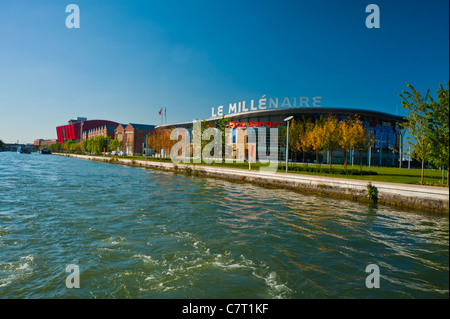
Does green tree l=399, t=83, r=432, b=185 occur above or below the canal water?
above

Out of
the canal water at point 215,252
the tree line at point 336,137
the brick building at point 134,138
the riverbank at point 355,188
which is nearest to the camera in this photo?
the canal water at point 215,252

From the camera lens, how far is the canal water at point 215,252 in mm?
6734

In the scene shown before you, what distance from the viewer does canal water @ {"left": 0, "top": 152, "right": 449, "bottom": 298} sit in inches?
265

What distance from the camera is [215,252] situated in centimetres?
909

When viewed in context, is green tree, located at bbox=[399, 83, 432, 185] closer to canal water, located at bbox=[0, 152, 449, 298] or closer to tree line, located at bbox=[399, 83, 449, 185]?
tree line, located at bbox=[399, 83, 449, 185]

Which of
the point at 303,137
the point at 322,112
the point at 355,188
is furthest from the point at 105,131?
the point at 355,188

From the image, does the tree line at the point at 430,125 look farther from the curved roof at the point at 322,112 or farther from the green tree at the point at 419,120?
the curved roof at the point at 322,112

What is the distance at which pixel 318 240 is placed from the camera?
1060 centimetres

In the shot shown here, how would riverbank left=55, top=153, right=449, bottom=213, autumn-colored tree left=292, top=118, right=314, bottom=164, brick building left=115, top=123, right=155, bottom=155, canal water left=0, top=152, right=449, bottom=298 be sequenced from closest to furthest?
canal water left=0, top=152, right=449, bottom=298 < riverbank left=55, top=153, right=449, bottom=213 < autumn-colored tree left=292, top=118, right=314, bottom=164 < brick building left=115, top=123, right=155, bottom=155

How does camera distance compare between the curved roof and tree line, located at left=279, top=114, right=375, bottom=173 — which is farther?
the curved roof

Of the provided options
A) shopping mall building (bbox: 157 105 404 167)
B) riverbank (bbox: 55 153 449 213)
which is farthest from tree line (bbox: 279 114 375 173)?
shopping mall building (bbox: 157 105 404 167)

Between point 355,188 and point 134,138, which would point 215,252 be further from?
point 134,138

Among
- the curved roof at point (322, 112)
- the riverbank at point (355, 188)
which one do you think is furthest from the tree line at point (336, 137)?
the curved roof at point (322, 112)
